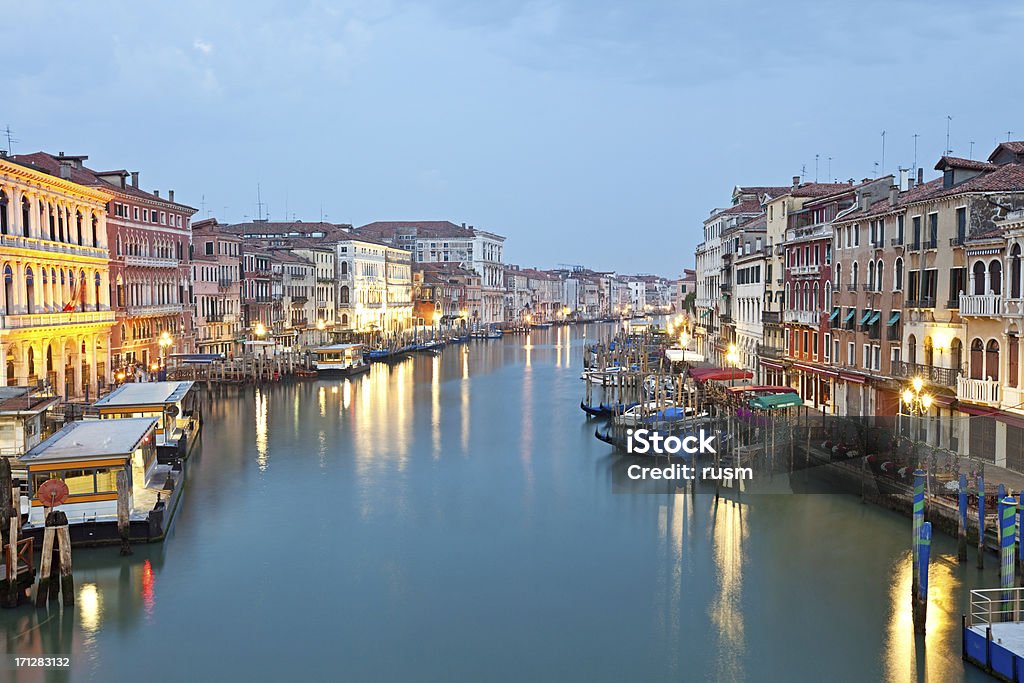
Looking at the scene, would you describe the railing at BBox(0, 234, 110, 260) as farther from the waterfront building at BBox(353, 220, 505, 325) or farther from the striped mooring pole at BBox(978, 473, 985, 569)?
the waterfront building at BBox(353, 220, 505, 325)

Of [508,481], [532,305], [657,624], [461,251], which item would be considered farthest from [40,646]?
[532,305]

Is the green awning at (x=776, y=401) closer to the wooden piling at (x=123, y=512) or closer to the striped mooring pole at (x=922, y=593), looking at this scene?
the striped mooring pole at (x=922, y=593)

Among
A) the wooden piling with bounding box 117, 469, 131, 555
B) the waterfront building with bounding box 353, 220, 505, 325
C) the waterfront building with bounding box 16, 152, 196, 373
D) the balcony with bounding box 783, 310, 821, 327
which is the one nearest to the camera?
the wooden piling with bounding box 117, 469, 131, 555

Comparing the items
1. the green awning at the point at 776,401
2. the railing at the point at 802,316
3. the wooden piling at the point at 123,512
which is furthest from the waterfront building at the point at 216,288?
the wooden piling at the point at 123,512

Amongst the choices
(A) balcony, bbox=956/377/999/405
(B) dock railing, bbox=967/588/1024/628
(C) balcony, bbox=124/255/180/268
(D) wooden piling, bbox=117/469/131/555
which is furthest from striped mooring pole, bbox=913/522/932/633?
(C) balcony, bbox=124/255/180/268

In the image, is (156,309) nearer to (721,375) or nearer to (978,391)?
(721,375)

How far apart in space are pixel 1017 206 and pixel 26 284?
808 inches

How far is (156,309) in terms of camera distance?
3253cm

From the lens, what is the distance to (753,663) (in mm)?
10008

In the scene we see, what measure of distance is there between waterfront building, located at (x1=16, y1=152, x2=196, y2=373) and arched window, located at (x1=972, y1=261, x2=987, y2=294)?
2287 centimetres

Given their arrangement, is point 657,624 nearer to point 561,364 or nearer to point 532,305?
point 561,364

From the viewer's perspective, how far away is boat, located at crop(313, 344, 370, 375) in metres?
40.4

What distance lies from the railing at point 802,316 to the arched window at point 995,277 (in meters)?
6.81

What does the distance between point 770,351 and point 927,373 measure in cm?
853
